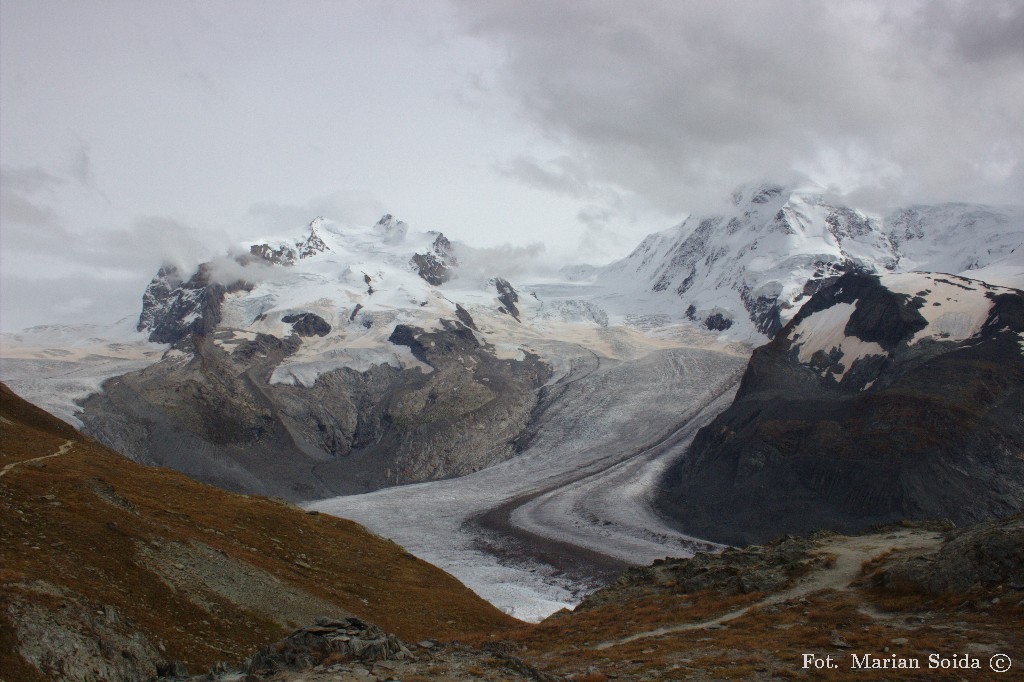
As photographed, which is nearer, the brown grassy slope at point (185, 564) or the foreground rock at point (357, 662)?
the foreground rock at point (357, 662)

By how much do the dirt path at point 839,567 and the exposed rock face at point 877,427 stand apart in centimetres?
7525

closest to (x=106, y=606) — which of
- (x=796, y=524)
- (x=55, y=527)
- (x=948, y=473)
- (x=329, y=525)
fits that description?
(x=55, y=527)

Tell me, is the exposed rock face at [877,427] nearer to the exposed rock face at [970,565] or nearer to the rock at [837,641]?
the exposed rock face at [970,565]

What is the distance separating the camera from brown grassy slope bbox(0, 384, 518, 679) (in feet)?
77.7

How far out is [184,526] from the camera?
3503cm

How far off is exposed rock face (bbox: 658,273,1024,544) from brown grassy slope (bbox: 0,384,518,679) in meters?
86.5

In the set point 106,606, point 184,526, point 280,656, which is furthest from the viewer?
point 184,526

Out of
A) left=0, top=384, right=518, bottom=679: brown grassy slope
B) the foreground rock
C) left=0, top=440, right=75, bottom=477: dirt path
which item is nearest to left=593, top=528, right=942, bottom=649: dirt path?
the foreground rock

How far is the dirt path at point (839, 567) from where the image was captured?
93.2 ft

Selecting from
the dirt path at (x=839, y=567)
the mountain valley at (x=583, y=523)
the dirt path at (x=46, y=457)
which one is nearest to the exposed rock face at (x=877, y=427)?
the mountain valley at (x=583, y=523)

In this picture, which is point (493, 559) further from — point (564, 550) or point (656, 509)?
point (656, 509)

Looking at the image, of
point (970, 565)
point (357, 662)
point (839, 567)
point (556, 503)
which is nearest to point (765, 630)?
point (970, 565)

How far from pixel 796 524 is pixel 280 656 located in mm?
110896

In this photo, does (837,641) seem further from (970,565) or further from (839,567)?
(839,567)
